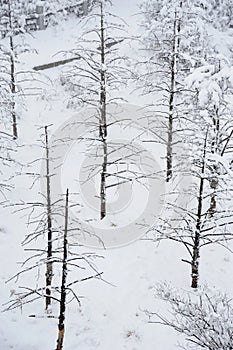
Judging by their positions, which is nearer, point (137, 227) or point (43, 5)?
point (137, 227)

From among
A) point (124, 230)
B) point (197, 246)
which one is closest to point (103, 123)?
point (124, 230)

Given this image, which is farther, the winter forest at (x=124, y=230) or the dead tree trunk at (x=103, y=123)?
the dead tree trunk at (x=103, y=123)

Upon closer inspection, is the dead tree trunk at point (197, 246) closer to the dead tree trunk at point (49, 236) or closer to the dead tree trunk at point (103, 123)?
the dead tree trunk at point (49, 236)

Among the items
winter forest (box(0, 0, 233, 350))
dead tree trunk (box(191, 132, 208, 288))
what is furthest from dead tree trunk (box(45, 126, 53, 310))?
dead tree trunk (box(191, 132, 208, 288))

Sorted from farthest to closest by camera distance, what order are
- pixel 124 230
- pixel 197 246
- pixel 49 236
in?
pixel 124 230 < pixel 197 246 < pixel 49 236

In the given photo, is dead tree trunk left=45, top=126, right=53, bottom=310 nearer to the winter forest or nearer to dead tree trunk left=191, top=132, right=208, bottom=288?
the winter forest

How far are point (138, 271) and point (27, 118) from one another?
1313 cm

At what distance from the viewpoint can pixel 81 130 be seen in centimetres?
2180

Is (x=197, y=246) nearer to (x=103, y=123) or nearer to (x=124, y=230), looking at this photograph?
(x=124, y=230)

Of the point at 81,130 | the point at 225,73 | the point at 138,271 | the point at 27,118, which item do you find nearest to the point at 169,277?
the point at 138,271

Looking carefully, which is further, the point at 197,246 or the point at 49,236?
the point at 197,246

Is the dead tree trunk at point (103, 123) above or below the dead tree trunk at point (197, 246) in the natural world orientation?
above

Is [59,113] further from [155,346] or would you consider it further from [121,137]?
[155,346]

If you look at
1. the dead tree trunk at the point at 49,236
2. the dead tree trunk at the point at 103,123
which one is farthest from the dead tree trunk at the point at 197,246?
the dead tree trunk at the point at 103,123
